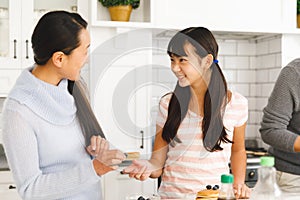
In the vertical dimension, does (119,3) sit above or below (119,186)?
above

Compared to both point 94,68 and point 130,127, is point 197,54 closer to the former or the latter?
point 130,127

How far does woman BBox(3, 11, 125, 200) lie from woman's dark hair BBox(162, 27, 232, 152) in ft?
1.08

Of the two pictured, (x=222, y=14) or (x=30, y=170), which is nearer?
(x=30, y=170)

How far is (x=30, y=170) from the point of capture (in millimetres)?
1358

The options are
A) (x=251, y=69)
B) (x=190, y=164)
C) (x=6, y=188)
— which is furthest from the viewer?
(x=251, y=69)

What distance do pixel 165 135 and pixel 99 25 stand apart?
48.3 inches

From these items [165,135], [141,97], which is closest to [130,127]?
[165,135]

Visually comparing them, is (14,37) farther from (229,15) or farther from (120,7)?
(229,15)

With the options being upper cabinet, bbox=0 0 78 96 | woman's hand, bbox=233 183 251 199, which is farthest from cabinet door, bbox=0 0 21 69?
woman's hand, bbox=233 183 251 199

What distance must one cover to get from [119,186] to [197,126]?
3.85ft

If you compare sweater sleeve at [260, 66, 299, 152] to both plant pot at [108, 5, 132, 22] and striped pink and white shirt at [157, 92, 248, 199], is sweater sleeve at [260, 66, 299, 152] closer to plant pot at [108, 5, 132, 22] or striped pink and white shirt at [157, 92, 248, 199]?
striped pink and white shirt at [157, 92, 248, 199]

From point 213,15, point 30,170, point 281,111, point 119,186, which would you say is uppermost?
point 213,15

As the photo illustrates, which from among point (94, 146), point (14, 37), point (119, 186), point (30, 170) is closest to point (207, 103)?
point (94, 146)

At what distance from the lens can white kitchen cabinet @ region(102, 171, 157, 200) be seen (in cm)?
275
